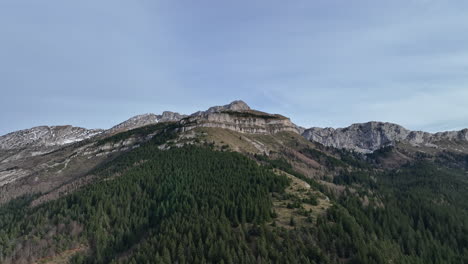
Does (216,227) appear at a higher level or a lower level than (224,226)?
lower

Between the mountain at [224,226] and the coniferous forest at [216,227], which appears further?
the mountain at [224,226]

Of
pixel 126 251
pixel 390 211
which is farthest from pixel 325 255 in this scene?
pixel 390 211

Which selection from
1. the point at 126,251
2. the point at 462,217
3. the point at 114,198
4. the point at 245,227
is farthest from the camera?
the point at 462,217

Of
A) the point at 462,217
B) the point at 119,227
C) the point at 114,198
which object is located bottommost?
the point at 462,217

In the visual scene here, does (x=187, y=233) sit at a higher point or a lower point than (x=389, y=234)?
higher

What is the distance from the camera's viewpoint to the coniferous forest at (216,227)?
99125 millimetres

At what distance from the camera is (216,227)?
112062 millimetres

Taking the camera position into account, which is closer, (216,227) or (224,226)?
(224,226)

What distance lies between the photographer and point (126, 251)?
400 feet

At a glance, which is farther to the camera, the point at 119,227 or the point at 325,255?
the point at 119,227

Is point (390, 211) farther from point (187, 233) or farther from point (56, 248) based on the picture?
point (56, 248)

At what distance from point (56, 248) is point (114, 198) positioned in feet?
141

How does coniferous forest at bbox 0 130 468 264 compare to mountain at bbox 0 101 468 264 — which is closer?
coniferous forest at bbox 0 130 468 264

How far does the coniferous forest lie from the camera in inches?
3903
